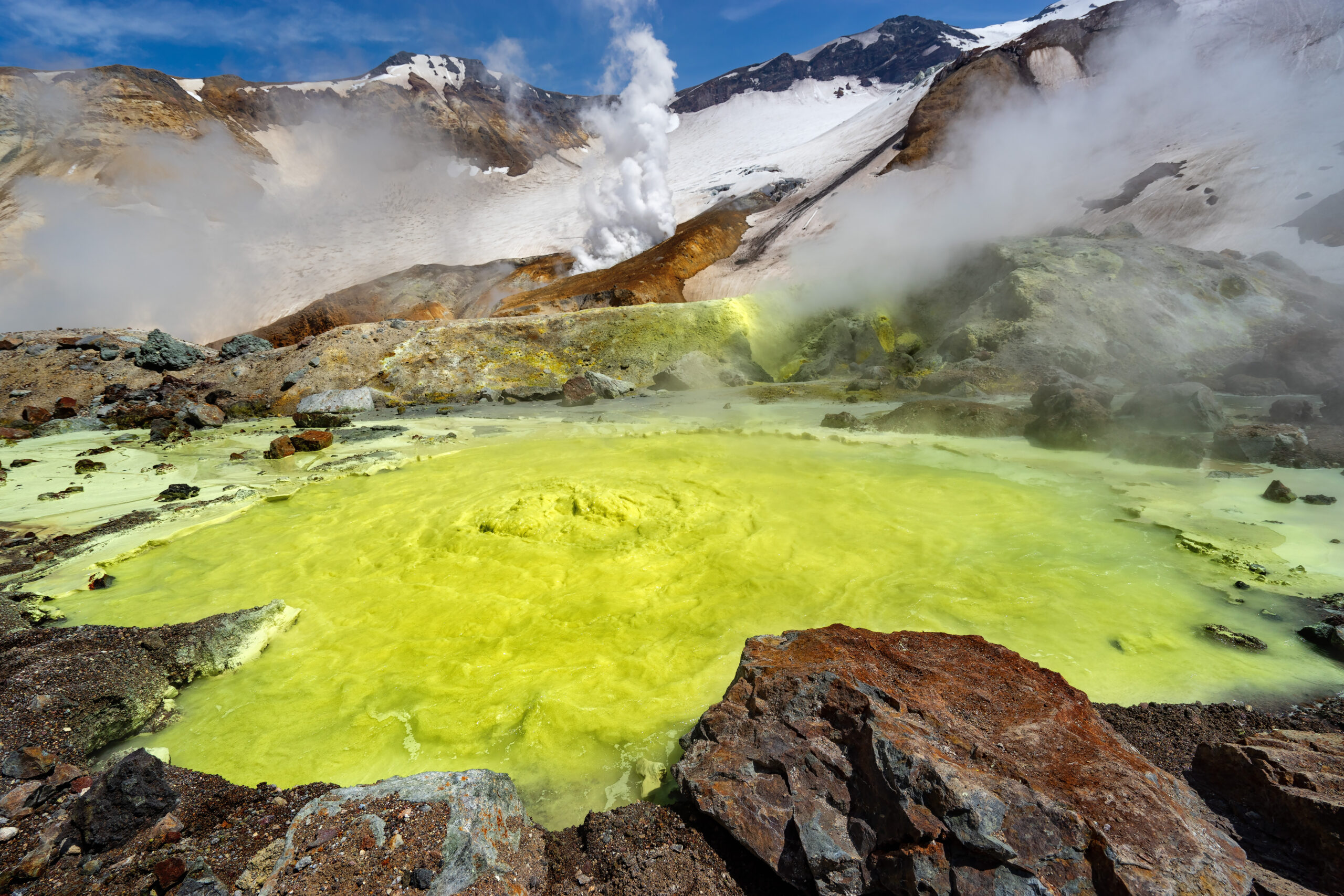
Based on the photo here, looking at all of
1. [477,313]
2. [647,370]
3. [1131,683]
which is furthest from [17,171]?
[1131,683]

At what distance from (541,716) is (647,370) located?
709 inches

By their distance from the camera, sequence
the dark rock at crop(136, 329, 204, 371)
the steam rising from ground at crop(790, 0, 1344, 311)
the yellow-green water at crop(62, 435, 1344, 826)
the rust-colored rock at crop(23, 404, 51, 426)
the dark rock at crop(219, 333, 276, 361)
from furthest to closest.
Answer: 1. the steam rising from ground at crop(790, 0, 1344, 311)
2. the dark rock at crop(219, 333, 276, 361)
3. the dark rock at crop(136, 329, 204, 371)
4. the rust-colored rock at crop(23, 404, 51, 426)
5. the yellow-green water at crop(62, 435, 1344, 826)

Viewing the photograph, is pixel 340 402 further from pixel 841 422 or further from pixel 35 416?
pixel 841 422

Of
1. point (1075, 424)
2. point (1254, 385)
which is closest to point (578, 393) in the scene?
point (1075, 424)

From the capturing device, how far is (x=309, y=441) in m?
11.4

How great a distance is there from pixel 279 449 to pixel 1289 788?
1404cm

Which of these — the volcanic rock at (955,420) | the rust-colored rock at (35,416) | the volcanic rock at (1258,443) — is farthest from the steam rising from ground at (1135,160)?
the rust-colored rock at (35,416)

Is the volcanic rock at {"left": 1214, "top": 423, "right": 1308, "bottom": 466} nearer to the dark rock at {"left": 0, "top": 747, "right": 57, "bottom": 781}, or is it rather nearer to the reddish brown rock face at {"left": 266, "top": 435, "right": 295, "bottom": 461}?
the dark rock at {"left": 0, "top": 747, "right": 57, "bottom": 781}

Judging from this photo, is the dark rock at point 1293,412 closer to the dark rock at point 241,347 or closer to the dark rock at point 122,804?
the dark rock at point 122,804

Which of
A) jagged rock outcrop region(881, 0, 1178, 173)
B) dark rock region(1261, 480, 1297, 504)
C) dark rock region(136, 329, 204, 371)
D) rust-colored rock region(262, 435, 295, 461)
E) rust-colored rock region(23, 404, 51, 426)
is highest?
jagged rock outcrop region(881, 0, 1178, 173)

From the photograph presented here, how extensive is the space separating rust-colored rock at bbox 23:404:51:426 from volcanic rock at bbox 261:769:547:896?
2002cm

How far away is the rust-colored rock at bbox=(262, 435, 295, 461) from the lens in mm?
11031

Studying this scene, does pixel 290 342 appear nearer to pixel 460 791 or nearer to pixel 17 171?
pixel 17 171

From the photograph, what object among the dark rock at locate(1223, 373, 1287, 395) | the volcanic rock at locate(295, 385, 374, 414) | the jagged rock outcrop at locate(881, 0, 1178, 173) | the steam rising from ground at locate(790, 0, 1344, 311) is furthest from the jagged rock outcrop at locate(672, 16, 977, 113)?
the volcanic rock at locate(295, 385, 374, 414)
